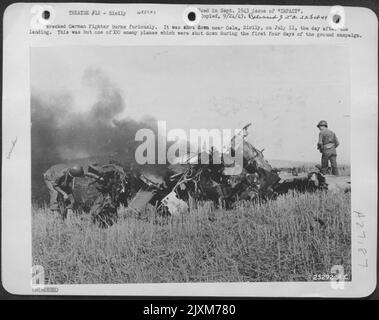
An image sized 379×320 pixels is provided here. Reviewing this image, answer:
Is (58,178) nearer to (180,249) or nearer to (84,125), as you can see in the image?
(84,125)

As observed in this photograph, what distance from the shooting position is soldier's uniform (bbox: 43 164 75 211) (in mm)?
1141

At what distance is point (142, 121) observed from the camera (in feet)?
3.74

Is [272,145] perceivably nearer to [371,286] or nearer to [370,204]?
[370,204]

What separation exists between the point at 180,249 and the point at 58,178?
0.31 meters

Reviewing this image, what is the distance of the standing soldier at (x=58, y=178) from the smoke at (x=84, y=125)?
0.02 m

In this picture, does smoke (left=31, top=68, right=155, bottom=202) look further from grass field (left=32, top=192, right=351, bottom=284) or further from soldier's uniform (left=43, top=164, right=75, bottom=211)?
grass field (left=32, top=192, right=351, bottom=284)

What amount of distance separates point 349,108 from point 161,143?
0.42 metres

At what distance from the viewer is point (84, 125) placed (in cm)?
113

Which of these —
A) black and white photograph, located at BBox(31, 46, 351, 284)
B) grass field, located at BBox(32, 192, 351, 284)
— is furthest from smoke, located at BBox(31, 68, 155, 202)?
grass field, located at BBox(32, 192, 351, 284)

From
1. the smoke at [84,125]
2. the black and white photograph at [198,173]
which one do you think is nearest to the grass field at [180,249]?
the black and white photograph at [198,173]

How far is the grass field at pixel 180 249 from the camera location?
1.14 m

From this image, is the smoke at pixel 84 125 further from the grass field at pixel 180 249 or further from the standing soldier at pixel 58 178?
the grass field at pixel 180 249

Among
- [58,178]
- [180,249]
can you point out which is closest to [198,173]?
[180,249]
